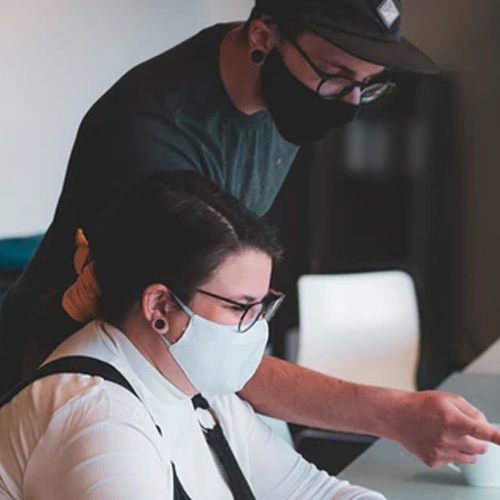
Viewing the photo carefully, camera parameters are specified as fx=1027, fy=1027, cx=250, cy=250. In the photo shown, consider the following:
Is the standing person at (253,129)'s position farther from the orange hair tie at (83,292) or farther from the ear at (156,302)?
the ear at (156,302)

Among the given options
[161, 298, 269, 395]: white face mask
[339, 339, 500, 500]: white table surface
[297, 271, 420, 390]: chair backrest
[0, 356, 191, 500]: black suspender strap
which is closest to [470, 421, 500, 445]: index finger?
[339, 339, 500, 500]: white table surface

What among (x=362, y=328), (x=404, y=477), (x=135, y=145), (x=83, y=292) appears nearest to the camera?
(x=83, y=292)

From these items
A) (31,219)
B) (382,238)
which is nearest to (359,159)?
(382,238)

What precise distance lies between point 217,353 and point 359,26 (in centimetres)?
46

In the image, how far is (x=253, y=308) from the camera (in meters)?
1.20

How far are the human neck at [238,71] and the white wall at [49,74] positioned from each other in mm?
1860

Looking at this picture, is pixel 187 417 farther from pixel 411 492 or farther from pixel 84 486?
pixel 411 492

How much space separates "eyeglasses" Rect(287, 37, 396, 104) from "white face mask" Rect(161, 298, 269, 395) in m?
0.36

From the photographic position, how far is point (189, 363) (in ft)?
3.90

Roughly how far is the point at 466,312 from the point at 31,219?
69.5 inches

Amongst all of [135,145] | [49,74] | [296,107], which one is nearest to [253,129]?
[296,107]

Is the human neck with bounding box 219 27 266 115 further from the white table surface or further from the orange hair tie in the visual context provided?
the white table surface

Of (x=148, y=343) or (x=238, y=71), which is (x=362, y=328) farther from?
(x=148, y=343)

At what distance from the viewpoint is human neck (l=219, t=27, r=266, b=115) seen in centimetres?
144
